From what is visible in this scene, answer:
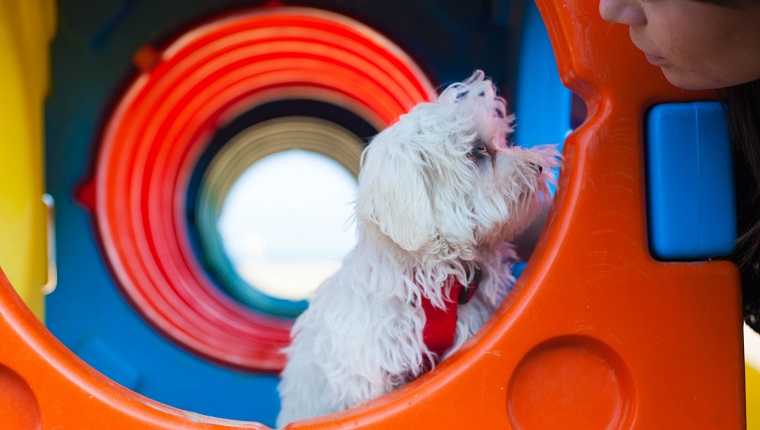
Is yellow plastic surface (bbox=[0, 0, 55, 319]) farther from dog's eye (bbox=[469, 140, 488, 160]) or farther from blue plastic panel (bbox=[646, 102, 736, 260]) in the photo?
blue plastic panel (bbox=[646, 102, 736, 260])

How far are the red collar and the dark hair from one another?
47 centimetres

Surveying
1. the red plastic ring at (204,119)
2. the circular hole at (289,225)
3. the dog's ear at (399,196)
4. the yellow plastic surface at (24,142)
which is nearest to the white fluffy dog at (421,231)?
the dog's ear at (399,196)

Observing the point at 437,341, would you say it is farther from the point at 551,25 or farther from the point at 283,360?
the point at 283,360

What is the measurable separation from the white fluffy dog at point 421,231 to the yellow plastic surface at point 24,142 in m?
0.71

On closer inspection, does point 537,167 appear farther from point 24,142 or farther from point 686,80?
point 24,142

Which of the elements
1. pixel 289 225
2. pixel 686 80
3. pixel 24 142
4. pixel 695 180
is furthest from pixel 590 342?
pixel 289 225

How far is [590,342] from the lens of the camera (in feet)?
3.20

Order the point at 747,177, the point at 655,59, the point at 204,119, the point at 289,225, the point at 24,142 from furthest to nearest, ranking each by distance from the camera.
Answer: the point at 289,225
the point at 204,119
the point at 24,142
the point at 747,177
the point at 655,59

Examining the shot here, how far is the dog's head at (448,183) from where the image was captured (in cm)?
117

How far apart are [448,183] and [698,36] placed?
53 cm

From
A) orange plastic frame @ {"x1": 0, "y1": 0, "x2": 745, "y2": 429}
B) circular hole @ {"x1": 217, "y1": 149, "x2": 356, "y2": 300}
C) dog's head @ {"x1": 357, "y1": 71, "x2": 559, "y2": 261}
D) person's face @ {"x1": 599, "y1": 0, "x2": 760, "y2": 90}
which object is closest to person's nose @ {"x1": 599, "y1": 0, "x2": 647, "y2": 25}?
person's face @ {"x1": 599, "y1": 0, "x2": 760, "y2": 90}

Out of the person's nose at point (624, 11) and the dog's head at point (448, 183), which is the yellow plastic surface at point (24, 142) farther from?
the person's nose at point (624, 11)

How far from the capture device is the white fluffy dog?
46.7 inches

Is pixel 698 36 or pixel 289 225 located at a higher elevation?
pixel 289 225
